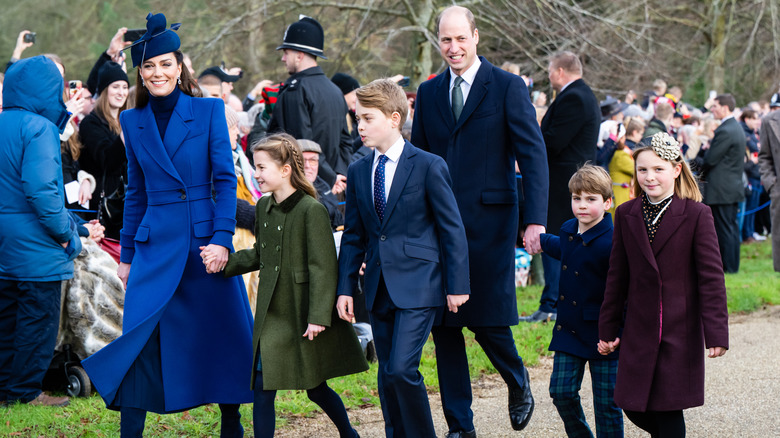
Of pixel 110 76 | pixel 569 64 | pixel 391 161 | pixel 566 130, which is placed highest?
pixel 569 64

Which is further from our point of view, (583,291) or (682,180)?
(583,291)

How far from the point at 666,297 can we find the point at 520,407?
4.24ft

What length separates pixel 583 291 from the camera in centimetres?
478

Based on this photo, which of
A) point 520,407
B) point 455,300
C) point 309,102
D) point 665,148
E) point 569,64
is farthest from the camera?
point 569,64

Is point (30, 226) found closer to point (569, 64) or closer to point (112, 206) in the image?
point (112, 206)

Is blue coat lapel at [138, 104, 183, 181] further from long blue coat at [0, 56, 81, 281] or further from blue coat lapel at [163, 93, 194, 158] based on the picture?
long blue coat at [0, 56, 81, 281]

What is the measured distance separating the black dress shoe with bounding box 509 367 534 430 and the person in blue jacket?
285cm

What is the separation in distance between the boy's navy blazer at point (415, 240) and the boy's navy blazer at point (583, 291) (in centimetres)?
61

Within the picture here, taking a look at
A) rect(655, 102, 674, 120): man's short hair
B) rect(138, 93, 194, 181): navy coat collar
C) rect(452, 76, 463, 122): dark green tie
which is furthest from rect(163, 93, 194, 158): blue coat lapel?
rect(655, 102, 674, 120): man's short hair

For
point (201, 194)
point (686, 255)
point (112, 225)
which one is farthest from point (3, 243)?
point (686, 255)

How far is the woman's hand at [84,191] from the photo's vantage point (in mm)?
7395

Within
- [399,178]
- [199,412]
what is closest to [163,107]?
[399,178]

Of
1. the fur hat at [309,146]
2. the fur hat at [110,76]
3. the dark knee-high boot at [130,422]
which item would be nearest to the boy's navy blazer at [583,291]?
the dark knee-high boot at [130,422]

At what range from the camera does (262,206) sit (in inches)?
194
